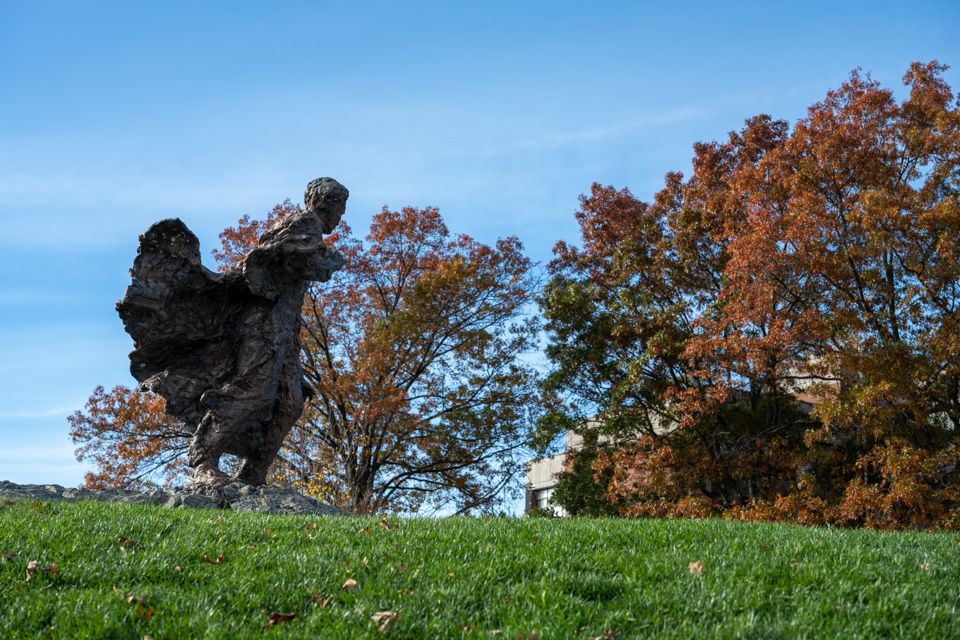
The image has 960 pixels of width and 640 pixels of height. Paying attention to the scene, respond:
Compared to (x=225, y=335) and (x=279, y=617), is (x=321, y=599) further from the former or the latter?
(x=225, y=335)

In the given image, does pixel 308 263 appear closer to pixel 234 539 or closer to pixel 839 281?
pixel 234 539

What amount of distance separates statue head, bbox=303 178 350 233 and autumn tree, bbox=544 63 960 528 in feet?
23.8

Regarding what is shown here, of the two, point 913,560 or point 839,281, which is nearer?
point 913,560

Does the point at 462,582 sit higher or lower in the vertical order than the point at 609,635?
higher

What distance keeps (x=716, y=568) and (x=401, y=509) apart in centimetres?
1707

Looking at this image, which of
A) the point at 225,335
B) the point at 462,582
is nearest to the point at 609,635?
the point at 462,582

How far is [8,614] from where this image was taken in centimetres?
455

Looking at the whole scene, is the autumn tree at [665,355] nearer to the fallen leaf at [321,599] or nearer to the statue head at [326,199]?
the statue head at [326,199]

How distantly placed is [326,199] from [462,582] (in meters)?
8.81

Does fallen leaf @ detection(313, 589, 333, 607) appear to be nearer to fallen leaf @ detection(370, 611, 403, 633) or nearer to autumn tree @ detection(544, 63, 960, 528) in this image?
fallen leaf @ detection(370, 611, 403, 633)

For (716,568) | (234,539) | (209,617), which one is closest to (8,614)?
(209,617)

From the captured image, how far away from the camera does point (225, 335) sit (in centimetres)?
1187

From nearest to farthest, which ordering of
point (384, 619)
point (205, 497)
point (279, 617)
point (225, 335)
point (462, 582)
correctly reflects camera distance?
point (384, 619), point (279, 617), point (462, 582), point (205, 497), point (225, 335)

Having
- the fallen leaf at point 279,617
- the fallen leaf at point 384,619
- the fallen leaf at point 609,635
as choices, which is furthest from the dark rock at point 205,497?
the fallen leaf at point 609,635
